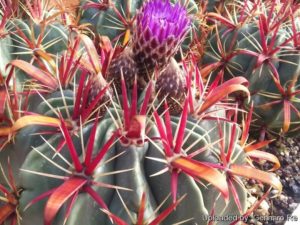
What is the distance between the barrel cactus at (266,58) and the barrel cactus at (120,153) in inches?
20.1

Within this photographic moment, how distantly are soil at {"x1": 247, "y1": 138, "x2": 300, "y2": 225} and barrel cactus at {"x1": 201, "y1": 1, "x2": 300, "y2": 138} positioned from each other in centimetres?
14

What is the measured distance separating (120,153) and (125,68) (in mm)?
240

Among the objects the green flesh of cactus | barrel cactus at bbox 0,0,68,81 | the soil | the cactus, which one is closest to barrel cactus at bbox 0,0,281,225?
the green flesh of cactus

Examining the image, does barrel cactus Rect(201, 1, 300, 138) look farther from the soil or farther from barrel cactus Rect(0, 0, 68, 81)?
barrel cactus Rect(0, 0, 68, 81)

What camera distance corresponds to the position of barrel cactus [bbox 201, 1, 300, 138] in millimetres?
1564

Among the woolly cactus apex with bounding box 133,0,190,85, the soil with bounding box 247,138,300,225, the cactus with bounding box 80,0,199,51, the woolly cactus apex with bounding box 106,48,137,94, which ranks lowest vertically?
the soil with bounding box 247,138,300,225

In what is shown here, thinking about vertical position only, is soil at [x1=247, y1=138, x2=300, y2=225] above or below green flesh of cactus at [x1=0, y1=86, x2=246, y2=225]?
below

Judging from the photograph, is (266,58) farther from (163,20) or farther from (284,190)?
(163,20)

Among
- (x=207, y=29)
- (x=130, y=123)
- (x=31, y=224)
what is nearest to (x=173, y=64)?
(x=130, y=123)

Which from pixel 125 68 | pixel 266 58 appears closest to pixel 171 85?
pixel 125 68

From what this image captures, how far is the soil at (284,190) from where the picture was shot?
155 centimetres

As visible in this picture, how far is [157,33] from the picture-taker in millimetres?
980

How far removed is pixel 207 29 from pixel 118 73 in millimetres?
986

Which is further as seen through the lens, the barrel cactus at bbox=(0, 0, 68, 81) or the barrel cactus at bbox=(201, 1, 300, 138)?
the barrel cactus at bbox=(201, 1, 300, 138)
